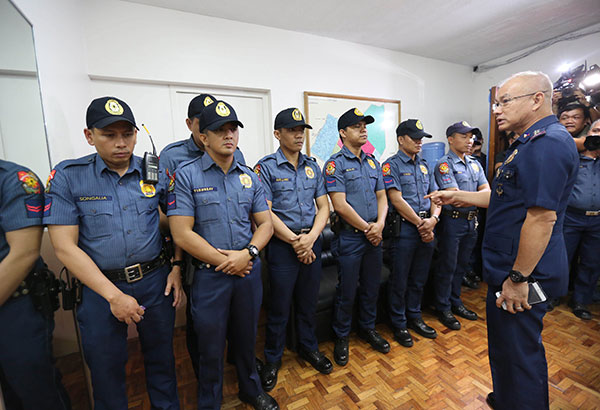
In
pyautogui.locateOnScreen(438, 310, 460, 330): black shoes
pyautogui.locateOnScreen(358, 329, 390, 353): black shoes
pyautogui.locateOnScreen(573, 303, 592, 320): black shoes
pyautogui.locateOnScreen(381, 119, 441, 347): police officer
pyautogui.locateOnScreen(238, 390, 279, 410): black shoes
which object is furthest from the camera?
pyautogui.locateOnScreen(573, 303, 592, 320): black shoes

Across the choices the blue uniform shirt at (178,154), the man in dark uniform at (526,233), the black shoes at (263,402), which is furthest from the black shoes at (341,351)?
the blue uniform shirt at (178,154)

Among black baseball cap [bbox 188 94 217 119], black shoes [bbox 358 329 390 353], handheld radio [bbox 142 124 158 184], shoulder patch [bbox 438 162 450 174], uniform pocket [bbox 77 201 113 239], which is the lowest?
black shoes [bbox 358 329 390 353]

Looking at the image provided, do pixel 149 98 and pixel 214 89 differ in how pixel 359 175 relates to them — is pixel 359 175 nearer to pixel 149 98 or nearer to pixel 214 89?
pixel 214 89

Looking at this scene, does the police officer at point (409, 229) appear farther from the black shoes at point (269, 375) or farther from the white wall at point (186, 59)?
the white wall at point (186, 59)

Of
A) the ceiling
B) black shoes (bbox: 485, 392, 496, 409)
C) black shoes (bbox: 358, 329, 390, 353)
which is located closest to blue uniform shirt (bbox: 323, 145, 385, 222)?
black shoes (bbox: 358, 329, 390, 353)

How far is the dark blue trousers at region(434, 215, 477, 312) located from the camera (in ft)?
7.57

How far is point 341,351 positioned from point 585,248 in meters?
2.62

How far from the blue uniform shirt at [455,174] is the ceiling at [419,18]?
1466 millimetres

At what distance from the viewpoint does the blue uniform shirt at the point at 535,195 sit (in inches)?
41.9

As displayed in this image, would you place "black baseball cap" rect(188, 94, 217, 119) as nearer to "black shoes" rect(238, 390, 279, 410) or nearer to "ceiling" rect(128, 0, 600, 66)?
"ceiling" rect(128, 0, 600, 66)

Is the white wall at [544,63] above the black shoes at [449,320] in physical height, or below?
above

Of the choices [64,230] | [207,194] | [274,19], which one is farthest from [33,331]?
[274,19]

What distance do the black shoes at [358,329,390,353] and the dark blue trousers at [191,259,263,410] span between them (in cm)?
105

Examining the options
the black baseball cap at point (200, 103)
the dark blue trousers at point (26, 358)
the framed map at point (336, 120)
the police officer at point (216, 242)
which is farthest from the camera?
the framed map at point (336, 120)
